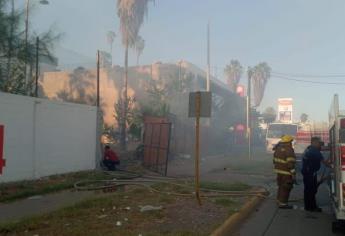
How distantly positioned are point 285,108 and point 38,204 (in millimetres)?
60451

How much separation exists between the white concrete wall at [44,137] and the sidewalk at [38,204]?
2.28 metres

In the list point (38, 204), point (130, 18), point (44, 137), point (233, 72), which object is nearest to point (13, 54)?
point (44, 137)

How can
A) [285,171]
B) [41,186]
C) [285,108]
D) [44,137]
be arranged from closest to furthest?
[285,171]
[41,186]
[44,137]
[285,108]

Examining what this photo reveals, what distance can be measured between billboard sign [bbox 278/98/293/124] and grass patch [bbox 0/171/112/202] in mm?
51850

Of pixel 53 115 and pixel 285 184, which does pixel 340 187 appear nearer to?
pixel 285 184

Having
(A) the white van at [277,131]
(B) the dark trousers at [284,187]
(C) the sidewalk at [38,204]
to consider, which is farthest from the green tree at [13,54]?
(A) the white van at [277,131]

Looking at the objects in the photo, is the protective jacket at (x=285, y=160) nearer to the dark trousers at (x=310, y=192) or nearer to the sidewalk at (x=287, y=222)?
the dark trousers at (x=310, y=192)

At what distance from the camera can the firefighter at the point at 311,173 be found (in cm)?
1027

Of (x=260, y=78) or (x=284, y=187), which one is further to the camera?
(x=260, y=78)

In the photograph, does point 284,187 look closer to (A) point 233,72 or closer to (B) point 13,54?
(B) point 13,54

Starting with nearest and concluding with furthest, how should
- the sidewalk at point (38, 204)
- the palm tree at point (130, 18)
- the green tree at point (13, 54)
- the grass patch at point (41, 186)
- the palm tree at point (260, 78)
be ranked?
the sidewalk at point (38, 204)
the grass patch at point (41, 186)
the green tree at point (13, 54)
the palm tree at point (130, 18)
the palm tree at point (260, 78)

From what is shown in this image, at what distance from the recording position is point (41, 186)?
1262cm

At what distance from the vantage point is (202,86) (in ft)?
140

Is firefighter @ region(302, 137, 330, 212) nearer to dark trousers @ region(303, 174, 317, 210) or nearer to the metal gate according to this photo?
dark trousers @ region(303, 174, 317, 210)
